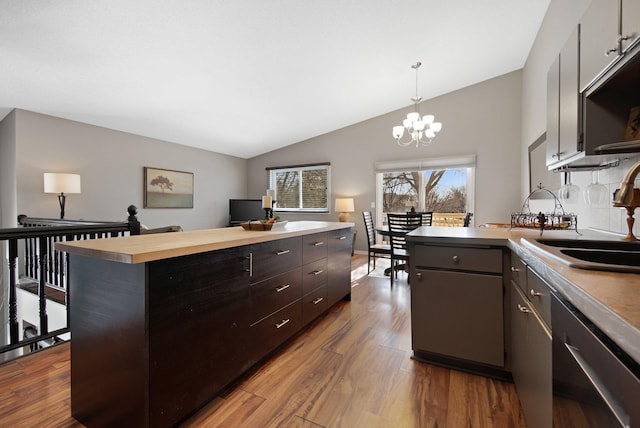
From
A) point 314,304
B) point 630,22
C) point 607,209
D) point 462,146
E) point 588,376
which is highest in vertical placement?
point 462,146

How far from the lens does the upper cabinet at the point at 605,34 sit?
0.97 metres

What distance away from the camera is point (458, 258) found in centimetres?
167

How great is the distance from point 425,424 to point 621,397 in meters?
1.11

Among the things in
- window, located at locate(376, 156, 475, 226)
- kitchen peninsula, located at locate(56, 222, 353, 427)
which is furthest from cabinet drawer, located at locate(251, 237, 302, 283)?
window, located at locate(376, 156, 475, 226)

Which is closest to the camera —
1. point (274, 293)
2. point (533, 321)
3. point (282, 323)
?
point (533, 321)

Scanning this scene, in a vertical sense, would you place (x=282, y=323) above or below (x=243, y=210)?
below

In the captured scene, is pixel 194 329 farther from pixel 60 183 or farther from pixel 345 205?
pixel 345 205

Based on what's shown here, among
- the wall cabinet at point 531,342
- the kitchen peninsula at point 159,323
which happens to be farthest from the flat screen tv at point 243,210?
the wall cabinet at point 531,342

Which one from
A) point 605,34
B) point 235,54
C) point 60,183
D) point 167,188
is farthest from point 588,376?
point 167,188

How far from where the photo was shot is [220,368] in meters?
1.44

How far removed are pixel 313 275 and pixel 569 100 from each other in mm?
1957

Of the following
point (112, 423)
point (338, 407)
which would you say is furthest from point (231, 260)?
point (338, 407)

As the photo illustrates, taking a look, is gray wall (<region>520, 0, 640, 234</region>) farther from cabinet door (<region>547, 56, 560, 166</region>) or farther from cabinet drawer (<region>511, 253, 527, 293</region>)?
cabinet drawer (<region>511, 253, 527, 293</region>)

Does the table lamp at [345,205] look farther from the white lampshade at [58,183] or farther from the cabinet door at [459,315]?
the white lampshade at [58,183]
